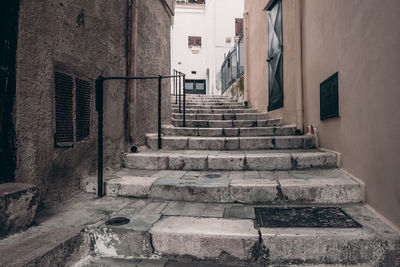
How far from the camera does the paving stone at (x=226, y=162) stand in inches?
133

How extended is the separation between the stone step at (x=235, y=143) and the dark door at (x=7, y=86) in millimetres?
2546

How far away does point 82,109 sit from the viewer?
279cm

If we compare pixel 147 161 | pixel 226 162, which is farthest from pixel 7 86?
pixel 226 162

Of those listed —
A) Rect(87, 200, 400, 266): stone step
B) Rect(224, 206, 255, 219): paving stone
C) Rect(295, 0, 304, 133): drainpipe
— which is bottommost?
Rect(87, 200, 400, 266): stone step

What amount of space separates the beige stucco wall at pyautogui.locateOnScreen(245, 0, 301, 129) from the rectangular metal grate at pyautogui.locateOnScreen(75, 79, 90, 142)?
11.9ft

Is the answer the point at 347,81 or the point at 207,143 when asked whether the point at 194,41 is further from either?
the point at 347,81

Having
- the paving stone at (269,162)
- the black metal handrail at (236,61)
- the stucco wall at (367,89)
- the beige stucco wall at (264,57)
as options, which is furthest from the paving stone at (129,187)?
the black metal handrail at (236,61)

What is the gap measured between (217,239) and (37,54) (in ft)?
7.04

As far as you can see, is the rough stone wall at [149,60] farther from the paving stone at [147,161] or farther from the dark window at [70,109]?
the dark window at [70,109]

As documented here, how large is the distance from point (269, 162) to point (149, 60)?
9.20 feet

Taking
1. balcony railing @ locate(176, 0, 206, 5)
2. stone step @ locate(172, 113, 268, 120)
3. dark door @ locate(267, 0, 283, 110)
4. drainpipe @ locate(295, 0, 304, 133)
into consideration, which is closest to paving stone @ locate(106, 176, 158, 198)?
drainpipe @ locate(295, 0, 304, 133)

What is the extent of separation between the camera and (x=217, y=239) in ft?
6.03

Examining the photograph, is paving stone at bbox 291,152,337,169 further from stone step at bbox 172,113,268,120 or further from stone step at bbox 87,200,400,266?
stone step at bbox 172,113,268,120

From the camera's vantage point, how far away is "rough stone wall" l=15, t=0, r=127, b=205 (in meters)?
2.01
